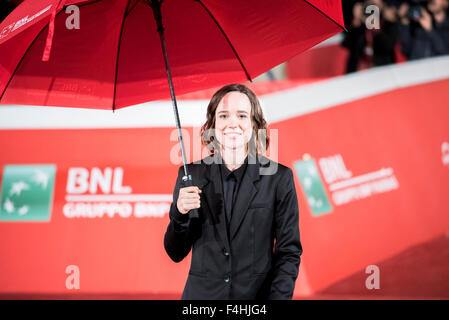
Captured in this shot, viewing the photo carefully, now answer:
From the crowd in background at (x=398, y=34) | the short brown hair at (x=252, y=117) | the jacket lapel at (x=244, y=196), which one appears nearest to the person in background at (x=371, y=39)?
the crowd in background at (x=398, y=34)

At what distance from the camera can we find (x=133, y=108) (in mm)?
4016

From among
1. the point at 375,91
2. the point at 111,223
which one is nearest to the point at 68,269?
Answer: the point at 111,223

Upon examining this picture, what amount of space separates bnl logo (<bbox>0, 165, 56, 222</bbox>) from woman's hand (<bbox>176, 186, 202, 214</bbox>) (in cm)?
250

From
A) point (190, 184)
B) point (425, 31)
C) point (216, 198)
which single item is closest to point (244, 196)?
point (216, 198)

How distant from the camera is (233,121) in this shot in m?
2.00

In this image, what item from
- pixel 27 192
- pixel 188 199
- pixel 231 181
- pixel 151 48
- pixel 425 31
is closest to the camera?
pixel 188 199

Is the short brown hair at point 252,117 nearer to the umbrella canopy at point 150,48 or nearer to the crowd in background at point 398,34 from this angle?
the umbrella canopy at point 150,48

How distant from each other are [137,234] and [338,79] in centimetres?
251

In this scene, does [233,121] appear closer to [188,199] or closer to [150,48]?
[188,199]

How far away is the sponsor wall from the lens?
3725mm

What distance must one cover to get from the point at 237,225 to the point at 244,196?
14 cm
